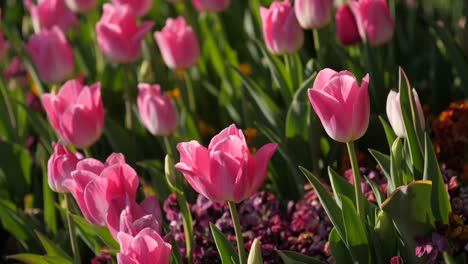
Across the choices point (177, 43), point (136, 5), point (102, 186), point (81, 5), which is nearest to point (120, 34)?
point (177, 43)

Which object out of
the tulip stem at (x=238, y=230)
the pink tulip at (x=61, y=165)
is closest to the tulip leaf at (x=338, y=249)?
the tulip stem at (x=238, y=230)

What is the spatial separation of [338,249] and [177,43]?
3.38ft

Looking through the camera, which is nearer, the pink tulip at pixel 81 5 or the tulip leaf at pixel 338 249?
the tulip leaf at pixel 338 249

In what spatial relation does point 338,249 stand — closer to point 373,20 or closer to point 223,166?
point 223,166

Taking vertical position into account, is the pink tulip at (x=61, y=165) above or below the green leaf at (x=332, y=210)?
above

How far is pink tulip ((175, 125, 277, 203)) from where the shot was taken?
1.44 metres

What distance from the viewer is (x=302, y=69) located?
94.7 inches

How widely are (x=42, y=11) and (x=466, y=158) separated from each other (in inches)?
57.9

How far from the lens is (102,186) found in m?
1.54

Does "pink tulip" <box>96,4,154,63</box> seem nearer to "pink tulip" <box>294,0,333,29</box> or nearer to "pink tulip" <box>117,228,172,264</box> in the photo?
"pink tulip" <box>294,0,333,29</box>

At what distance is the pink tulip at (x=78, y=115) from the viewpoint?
6.51 feet

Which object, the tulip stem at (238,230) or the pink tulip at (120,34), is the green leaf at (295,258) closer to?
the tulip stem at (238,230)

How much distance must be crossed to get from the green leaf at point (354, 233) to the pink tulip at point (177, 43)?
3.48ft

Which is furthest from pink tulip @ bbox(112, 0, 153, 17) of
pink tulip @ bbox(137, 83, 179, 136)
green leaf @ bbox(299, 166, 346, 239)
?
green leaf @ bbox(299, 166, 346, 239)
